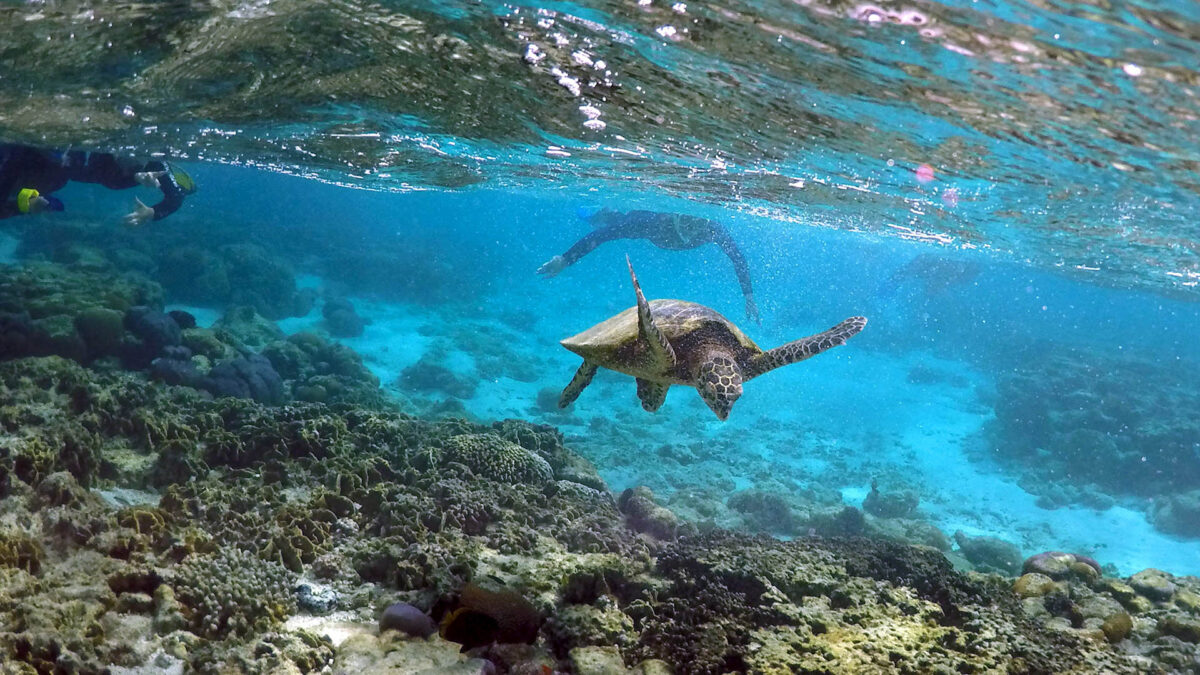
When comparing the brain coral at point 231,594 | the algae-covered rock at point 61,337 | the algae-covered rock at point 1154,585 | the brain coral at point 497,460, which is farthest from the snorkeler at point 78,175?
the algae-covered rock at point 1154,585

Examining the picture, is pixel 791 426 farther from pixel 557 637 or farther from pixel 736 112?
pixel 557 637

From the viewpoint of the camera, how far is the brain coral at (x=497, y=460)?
9.64 meters

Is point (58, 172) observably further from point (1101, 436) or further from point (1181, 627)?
point (1101, 436)

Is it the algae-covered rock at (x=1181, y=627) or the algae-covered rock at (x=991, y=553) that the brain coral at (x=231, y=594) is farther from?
the algae-covered rock at (x=991, y=553)

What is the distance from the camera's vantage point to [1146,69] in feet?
20.8

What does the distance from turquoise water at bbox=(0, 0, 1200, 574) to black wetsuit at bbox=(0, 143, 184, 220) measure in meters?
1.13

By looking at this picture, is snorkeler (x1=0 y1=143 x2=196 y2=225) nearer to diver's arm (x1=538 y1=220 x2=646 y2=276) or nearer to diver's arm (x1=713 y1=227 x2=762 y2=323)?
diver's arm (x1=538 y1=220 x2=646 y2=276)

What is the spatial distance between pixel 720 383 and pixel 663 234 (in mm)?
21045

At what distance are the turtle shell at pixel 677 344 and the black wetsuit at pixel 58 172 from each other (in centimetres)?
1227

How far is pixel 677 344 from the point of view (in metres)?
7.77

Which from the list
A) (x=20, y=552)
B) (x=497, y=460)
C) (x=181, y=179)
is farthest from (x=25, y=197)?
(x=497, y=460)

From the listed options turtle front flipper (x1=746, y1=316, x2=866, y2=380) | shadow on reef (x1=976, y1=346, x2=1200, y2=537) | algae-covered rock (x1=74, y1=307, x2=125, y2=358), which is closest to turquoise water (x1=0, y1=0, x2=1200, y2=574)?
shadow on reef (x1=976, y1=346, x2=1200, y2=537)

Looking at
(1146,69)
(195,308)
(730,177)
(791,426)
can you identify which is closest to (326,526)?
(1146,69)

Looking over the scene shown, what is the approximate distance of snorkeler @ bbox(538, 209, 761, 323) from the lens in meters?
25.3
